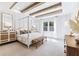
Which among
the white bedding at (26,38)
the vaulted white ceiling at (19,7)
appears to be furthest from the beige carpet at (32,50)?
the vaulted white ceiling at (19,7)

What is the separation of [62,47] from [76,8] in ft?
2.29

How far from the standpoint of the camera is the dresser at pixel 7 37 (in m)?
1.71

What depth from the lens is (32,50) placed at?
69.2 inches

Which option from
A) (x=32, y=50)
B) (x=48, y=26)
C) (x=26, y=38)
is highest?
(x=48, y=26)

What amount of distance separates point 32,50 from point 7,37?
480 millimetres

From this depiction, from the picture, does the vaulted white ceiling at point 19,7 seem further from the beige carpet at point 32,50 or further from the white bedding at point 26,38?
the beige carpet at point 32,50

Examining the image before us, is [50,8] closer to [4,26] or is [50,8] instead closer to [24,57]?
[4,26]

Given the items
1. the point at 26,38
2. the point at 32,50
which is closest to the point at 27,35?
the point at 26,38

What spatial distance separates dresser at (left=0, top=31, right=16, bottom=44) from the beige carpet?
77 mm

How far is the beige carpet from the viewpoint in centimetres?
172

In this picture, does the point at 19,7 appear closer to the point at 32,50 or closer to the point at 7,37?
the point at 7,37

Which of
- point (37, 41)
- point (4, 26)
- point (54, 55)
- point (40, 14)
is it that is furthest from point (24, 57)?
point (40, 14)

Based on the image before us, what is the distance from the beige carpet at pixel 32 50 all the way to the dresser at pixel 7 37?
0.08m

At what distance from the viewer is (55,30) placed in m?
1.83
